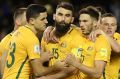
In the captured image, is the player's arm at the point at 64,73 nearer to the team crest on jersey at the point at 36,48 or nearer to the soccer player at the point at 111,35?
the team crest on jersey at the point at 36,48

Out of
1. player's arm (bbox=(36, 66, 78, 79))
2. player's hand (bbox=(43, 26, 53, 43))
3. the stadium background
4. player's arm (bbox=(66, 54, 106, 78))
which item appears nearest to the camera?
player's arm (bbox=(66, 54, 106, 78))

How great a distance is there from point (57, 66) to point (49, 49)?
41cm

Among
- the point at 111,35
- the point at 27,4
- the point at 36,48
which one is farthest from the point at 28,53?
the point at 27,4

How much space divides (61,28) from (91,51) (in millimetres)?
549

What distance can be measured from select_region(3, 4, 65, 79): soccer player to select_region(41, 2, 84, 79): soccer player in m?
0.20

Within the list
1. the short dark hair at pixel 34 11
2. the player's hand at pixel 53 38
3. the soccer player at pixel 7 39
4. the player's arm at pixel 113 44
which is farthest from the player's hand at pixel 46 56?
the soccer player at pixel 7 39

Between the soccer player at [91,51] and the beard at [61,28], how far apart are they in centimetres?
23

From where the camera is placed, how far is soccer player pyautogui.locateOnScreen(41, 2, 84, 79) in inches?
291

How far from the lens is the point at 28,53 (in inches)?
277

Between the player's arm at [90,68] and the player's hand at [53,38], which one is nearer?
the player's arm at [90,68]

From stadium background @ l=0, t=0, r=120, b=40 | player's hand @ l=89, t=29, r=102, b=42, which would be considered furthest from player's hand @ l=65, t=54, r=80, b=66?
stadium background @ l=0, t=0, r=120, b=40

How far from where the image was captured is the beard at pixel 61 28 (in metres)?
7.41

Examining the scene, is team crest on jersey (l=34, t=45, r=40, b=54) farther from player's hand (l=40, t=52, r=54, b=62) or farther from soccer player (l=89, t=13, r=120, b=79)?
soccer player (l=89, t=13, r=120, b=79)

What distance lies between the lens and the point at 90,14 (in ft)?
24.6
